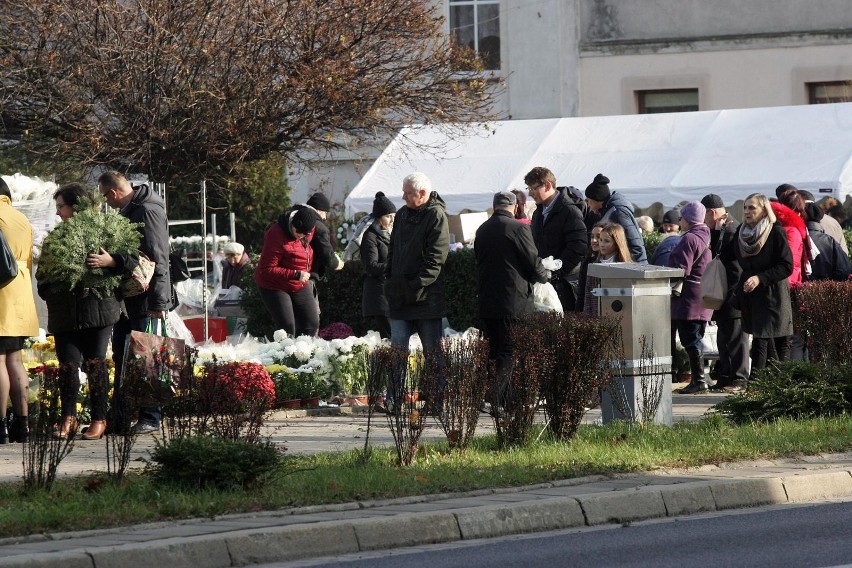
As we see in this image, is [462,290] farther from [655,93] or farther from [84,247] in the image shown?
[655,93]

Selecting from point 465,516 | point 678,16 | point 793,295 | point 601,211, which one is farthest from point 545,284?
point 678,16

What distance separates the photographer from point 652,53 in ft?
91.7

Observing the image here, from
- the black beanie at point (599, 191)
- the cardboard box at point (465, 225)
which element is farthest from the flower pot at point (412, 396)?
the cardboard box at point (465, 225)

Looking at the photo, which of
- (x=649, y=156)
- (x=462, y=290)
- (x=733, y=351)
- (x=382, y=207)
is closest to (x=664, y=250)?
(x=733, y=351)

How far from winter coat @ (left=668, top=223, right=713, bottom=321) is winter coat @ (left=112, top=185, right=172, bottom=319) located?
546cm

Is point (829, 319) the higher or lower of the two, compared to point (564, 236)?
lower

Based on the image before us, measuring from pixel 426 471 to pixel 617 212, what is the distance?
5262mm

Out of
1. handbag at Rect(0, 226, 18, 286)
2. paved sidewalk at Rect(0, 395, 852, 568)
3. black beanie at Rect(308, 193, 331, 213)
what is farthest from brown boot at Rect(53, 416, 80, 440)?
black beanie at Rect(308, 193, 331, 213)

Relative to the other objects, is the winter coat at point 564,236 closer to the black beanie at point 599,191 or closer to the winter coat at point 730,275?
the black beanie at point 599,191

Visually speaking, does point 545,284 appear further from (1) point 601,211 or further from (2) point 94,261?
(2) point 94,261

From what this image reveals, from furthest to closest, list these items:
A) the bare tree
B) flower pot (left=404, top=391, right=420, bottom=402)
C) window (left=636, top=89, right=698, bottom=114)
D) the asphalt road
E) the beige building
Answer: window (left=636, top=89, right=698, bottom=114) → the beige building → the bare tree → flower pot (left=404, top=391, right=420, bottom=402) → the asphalt road

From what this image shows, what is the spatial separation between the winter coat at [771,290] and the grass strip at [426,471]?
8.31 feet

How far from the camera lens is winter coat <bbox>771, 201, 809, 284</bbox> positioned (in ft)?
46.9

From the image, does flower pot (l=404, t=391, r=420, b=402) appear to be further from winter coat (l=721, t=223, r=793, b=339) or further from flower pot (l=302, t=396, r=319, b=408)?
winter coat (l=721, t=223, r=793, b=339)
